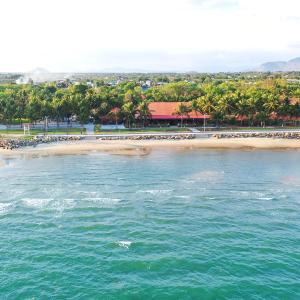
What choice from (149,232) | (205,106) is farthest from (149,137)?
(149,232)

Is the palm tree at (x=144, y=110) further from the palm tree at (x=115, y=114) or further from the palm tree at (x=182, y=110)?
the palm tree at (x=182, y=110)

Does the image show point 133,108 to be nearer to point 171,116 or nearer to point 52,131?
point 171,116

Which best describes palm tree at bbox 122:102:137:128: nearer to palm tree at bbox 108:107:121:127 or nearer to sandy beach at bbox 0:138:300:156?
palm tree at bbox 108:107:121:127

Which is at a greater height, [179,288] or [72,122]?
[72,122]

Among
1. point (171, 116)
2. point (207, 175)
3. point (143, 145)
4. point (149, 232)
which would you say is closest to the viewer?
point (149, 232)

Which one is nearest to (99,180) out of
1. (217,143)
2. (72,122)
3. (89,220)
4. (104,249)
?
(89,220)

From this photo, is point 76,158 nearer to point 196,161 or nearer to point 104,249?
point 196,161

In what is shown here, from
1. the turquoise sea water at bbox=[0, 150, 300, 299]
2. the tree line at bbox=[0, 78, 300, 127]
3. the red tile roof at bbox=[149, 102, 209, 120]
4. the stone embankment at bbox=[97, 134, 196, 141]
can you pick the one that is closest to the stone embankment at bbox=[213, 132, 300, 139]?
the stone embankment at bbox=[97, 134, 196, 141]
